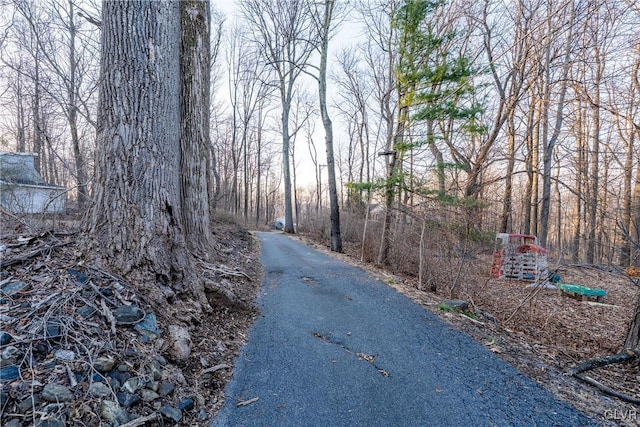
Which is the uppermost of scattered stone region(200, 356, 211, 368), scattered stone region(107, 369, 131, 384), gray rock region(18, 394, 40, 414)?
gray rock region(18, 394, 40, 414)

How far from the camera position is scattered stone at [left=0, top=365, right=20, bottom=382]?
1548mm

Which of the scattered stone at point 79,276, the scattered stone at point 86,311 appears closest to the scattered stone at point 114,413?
the scattered stone at point 86,311

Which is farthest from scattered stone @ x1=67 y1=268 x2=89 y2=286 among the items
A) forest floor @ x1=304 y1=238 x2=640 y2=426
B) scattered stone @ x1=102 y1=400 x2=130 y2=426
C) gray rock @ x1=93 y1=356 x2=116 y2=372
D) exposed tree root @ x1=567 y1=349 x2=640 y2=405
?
exposed tree root @ x1=567 y1=349 x2=640 y2=405

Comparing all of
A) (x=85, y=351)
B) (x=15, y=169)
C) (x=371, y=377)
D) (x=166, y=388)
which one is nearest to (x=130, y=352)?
(x=85, y=351)

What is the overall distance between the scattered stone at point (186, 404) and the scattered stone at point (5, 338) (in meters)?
1.09

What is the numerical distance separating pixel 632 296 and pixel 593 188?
5085mm

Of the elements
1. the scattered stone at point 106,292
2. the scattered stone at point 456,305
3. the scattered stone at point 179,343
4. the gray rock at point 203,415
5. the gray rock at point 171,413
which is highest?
the scattered stone at point 106,292

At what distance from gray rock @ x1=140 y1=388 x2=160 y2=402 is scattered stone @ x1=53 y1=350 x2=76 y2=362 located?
472mm

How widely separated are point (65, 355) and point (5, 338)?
35 centimetres

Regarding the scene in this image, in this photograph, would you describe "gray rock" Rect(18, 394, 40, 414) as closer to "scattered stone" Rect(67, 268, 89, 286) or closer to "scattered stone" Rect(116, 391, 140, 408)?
"scattered stone" Rect(116, 391, 140, 408)

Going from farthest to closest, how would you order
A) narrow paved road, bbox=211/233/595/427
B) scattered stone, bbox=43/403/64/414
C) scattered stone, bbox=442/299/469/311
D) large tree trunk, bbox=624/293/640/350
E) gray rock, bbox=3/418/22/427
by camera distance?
scattered stone, bbox=442/299/469/311, large tree trunk, bbox=624/293/640/350, narrow paved road, bbox=211/233/595/427, scattered stone, bbox=43/403/64/414, gray rock, bbox=3/418/22/427

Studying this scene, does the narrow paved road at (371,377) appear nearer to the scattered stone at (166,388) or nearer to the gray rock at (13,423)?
the scattered stone at (166,388)

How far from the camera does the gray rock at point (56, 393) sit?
1539 mm

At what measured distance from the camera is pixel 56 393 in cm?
157
